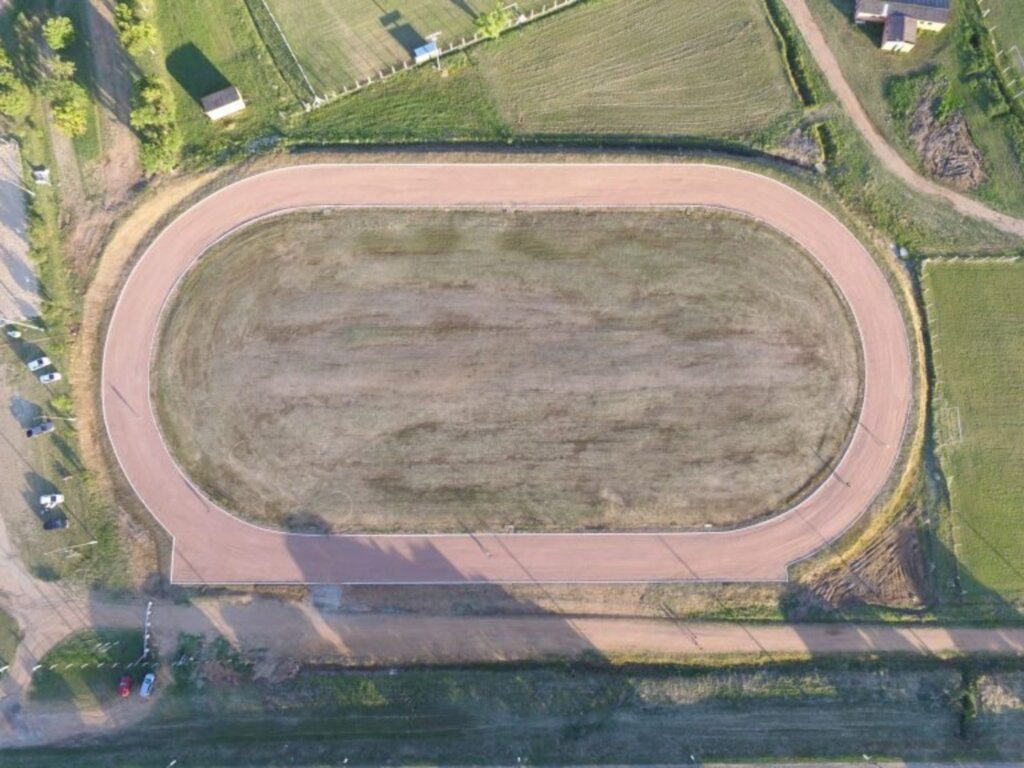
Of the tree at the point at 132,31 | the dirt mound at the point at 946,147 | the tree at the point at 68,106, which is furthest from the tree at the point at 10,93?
the dirt mound at the point at 946,147

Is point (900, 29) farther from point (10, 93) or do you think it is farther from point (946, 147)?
point (10, 93)

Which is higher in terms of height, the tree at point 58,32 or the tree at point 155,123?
the tree at point 58,32

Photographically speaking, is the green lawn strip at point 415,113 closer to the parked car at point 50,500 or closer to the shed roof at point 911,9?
the shed roof at point 911,9

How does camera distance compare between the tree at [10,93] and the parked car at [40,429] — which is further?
the tree at [10,93]

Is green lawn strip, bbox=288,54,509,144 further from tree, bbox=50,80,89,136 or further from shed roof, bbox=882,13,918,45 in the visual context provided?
shed roof, bbox=882,13,918,45

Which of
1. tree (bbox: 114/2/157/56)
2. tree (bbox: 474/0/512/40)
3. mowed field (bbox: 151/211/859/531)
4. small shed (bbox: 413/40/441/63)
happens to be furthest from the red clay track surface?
tree (bbox: 114/2/157/56)

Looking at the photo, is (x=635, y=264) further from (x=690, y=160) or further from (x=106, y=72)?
(x=106, y=72)

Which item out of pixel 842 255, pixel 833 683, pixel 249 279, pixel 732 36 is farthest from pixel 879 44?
pixel 249 279

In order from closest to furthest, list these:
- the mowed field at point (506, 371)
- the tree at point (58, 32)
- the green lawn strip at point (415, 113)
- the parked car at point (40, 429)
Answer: the parked car at point (40, 429) → the mowed field at point (506, 371) → the tree at point (58, 32) → the green lawn strip at point (415, 113)
